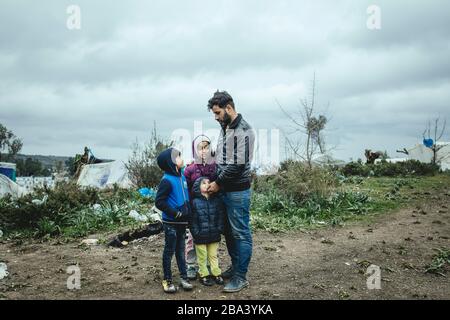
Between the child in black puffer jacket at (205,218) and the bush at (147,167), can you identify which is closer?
the child in black puffer jacket at (205,218)

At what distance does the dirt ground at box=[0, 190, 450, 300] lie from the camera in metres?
4.41

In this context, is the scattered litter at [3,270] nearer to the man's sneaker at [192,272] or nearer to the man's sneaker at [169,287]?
the man's sneaker at [169,287]

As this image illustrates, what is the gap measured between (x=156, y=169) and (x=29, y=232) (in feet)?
16.5

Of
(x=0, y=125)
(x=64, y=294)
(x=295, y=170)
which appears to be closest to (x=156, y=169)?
(x=295, y=170)

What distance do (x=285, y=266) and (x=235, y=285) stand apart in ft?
4.14

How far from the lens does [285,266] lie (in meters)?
5.33

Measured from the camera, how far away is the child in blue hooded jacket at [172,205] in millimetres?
4258

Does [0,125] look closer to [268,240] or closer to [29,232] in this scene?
[29,232]

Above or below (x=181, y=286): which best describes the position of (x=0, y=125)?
above

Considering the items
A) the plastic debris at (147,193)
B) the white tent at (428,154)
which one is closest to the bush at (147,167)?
the plastic debris at (147,193)

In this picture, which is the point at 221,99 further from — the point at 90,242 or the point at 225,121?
the point at 90,242

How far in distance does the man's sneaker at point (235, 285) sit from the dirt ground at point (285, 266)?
0.06 metres
